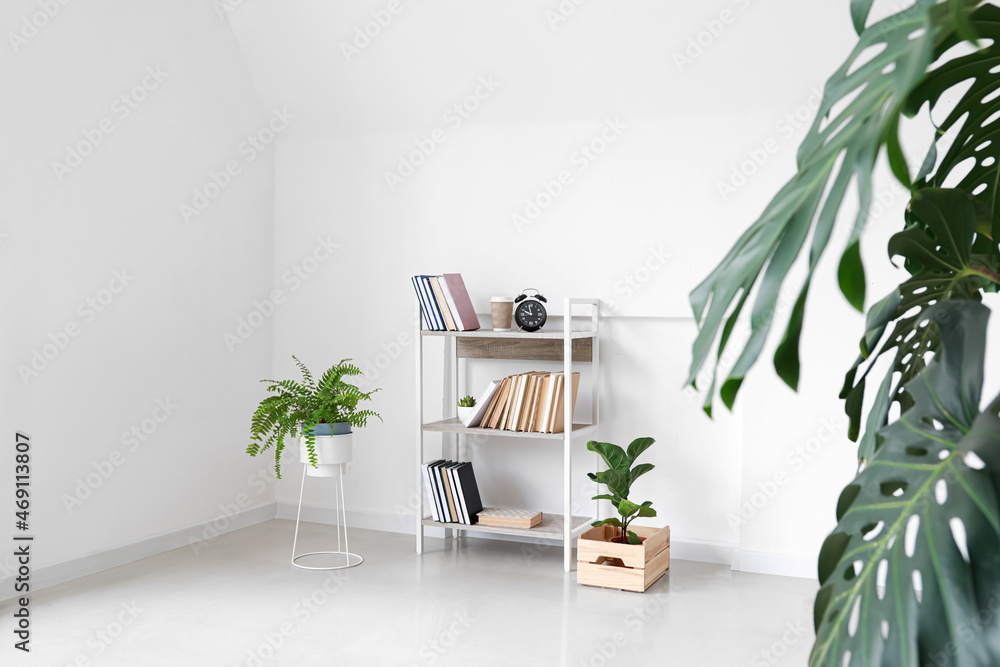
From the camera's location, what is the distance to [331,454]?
155 inches

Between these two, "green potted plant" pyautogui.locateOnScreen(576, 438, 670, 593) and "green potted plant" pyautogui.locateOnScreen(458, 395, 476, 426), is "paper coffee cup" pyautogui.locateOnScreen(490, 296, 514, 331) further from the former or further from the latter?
"green potted plant" pyautogui.locateOnScreen(576, 438, 670, 593)

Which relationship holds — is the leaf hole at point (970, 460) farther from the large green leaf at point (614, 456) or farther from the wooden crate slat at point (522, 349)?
the wooden crate slat at point (522, 349)

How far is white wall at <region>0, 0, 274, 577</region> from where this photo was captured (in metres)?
3.53

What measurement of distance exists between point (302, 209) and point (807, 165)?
4.40m

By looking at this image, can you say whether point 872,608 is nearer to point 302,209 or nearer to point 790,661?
point 790,661

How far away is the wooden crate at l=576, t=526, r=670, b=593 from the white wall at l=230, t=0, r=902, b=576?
1.32 feet

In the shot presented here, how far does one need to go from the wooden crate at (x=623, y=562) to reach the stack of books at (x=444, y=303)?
114 centimetres

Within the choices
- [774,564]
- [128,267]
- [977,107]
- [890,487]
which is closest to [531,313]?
[774,564]

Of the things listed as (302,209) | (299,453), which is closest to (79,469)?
(299,453)

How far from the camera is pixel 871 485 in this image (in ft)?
2.87

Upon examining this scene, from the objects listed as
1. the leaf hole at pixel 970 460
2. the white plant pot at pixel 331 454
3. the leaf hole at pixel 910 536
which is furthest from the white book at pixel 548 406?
the leaf hole at pixel 970 460

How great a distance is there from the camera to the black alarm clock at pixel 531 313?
4.08 metres

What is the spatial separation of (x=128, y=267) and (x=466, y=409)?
1.67 m

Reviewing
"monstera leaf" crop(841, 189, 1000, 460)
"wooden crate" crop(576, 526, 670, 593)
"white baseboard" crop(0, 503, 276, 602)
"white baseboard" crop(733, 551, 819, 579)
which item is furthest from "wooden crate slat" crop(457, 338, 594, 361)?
"monstera leaf" crop(841, 189, 1000, 460)
